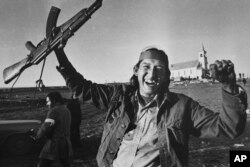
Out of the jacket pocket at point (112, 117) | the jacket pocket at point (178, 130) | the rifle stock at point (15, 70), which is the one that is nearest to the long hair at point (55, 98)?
the rifle stock at point (15, 70)

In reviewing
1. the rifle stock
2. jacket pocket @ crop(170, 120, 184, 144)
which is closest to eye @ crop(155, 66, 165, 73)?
jacket pocket @ crop(170, 120, 184, 144)

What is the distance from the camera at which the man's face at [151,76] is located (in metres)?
1.63

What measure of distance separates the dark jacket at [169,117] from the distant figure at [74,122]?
3742 millimetres

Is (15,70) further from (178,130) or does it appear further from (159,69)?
(178,130)

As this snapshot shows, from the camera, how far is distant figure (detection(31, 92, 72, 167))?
3189mm

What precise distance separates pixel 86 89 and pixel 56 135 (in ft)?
5.52

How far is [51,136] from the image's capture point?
10.6 ft

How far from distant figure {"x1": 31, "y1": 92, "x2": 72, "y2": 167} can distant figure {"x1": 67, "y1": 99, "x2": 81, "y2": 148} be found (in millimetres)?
2017

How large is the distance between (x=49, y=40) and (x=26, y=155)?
3.06 metres

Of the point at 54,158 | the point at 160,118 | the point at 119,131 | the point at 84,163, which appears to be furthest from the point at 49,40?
the point at 84,163

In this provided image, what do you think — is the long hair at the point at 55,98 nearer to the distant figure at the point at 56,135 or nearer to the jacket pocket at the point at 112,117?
the distant figure at the point at 56,135

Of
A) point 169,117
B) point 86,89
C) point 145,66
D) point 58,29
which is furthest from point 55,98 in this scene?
point 169,117

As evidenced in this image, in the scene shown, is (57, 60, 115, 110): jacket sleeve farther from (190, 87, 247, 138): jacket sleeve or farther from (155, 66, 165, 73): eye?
(190, 87, 247, 138): jacket sleeve

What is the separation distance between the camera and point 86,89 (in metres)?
1.79
